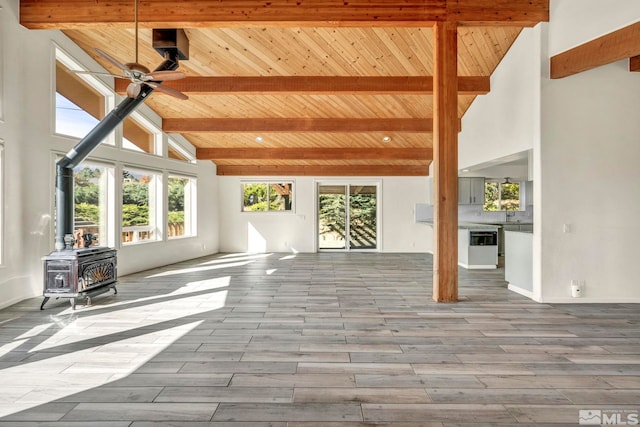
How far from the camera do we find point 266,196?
10305mm

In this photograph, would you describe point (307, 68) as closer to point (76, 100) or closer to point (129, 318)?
point (76, 100)

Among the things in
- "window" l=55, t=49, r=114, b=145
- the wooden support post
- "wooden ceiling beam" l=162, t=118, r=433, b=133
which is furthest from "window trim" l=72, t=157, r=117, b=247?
the wooden support post

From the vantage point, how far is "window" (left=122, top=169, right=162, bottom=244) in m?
6.75

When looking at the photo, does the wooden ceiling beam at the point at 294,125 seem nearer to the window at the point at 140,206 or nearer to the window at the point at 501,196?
the window at the point at 140,206

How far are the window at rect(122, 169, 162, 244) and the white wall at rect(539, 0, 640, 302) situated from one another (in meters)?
6.97

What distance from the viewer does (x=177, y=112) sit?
745 cm

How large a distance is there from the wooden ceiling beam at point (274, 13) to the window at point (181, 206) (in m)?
3.99

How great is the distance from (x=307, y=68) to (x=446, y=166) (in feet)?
9.69

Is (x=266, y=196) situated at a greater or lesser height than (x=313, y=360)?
greater

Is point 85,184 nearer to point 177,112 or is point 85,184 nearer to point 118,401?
point 177,112

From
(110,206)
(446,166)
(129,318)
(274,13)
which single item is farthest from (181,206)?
(446,166)

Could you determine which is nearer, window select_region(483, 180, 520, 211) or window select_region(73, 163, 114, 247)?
window select_region(73, 163, 114, 247)

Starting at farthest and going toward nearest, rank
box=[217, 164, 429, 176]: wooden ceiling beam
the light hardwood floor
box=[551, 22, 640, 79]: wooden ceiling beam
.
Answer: box=[217, 164, 429, 176]: wooden ceiling beam, box=[551, 22, 640, 79]: wooden ceiling beam, the light hardwood floor

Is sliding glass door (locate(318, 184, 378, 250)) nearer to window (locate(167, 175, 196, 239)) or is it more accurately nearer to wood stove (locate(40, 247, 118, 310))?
window (locate(167, 175, 196, 239))
